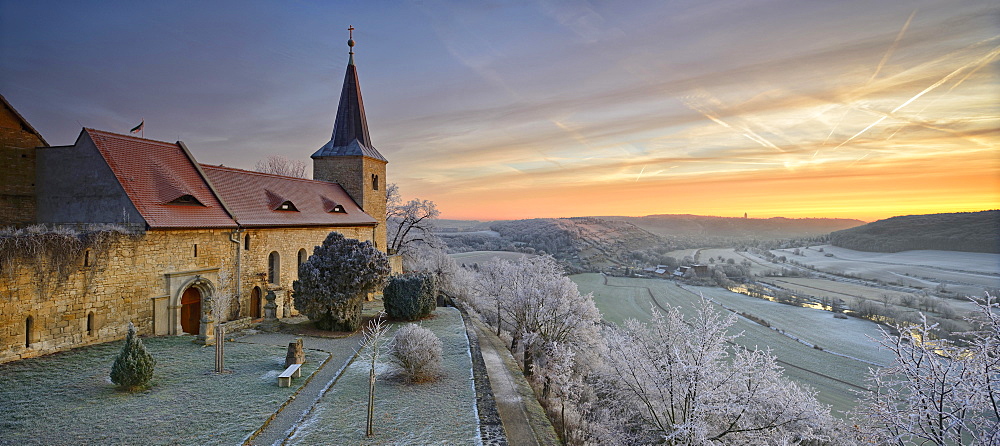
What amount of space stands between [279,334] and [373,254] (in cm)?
476

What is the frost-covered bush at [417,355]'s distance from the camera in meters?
11.6

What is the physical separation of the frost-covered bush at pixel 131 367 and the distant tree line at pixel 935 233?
43179 millimetres

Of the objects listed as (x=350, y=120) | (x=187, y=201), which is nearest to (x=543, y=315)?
(x=187, y=201)

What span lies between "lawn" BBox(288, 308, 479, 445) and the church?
21.0 feet

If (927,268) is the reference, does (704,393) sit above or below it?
below

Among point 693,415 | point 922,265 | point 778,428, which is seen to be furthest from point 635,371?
point 922,265

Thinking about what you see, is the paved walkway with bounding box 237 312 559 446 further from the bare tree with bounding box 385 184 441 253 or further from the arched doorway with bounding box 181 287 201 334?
the bare tree with bounding box 385 184 441 253

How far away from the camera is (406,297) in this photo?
1938cm

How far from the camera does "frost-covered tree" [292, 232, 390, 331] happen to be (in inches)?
646

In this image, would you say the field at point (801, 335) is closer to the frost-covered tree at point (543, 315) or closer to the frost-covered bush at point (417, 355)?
the frost-covered tree at point (543, 315)

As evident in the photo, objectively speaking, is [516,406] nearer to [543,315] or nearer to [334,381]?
[334,381]

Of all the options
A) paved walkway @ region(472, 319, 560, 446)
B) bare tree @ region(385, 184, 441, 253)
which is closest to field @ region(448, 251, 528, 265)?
bare tree @ region(385, 184, 441, 253)

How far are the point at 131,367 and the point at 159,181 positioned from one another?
30.4 ft

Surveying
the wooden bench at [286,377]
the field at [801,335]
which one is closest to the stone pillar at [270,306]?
the wooden bench at [286,377]
